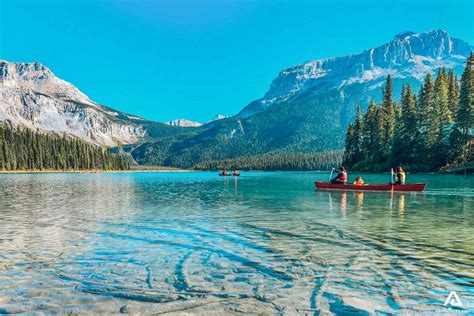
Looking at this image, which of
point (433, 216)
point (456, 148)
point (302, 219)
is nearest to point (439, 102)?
point (456, 148)

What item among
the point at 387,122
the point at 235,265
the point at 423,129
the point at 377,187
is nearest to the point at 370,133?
the point at 387,122

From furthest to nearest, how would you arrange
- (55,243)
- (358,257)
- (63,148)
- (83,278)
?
(63,148) → (55,243) → (358,257) → (83,278)

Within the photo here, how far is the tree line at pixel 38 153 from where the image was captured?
6152 inches

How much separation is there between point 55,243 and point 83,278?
249 inches

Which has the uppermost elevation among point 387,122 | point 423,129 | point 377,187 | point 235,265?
point 387,122

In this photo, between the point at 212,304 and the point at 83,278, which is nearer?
the point at 212,304

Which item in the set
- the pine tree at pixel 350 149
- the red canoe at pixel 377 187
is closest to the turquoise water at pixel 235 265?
the red canoe at pixel 377 187

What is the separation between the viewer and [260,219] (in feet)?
78.8

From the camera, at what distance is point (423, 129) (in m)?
104

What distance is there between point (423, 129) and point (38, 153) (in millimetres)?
163001

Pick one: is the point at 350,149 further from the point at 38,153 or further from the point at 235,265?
the point at 38,153

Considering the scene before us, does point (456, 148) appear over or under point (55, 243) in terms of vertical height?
over

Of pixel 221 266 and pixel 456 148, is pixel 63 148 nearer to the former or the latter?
pixel 456 148

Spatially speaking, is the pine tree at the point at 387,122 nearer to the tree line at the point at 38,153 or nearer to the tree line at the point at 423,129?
the tree line at the point at 423,129
